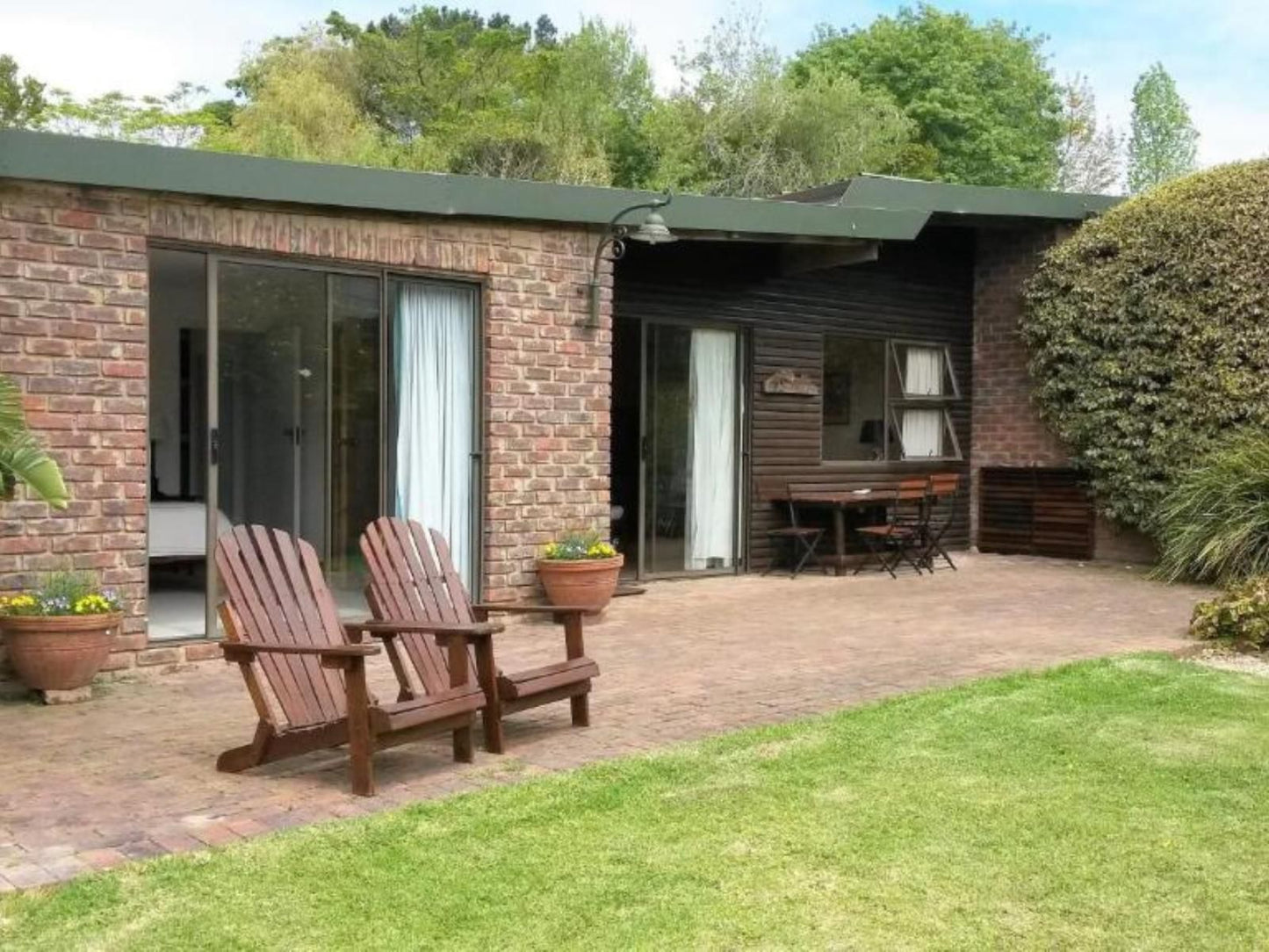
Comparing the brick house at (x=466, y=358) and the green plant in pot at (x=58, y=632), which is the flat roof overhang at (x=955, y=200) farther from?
the green plant in pot at (x=58, y=632)

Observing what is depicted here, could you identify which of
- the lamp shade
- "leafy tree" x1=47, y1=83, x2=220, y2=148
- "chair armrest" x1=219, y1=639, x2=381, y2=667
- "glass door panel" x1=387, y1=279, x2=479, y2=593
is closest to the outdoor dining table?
the lamp shade

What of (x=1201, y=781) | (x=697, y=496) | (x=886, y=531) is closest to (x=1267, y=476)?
(x=886, y=531)

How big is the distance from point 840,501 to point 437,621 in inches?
241

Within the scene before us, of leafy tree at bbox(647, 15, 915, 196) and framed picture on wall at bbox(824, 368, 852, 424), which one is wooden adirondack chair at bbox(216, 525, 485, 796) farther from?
leafy tree at bbox(647, 15, 915, 196)

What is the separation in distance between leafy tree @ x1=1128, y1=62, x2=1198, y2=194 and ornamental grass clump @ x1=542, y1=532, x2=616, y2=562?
117 feet

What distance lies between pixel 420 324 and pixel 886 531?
180 inches

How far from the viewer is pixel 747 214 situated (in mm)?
9383

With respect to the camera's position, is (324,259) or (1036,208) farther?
(1036,208)

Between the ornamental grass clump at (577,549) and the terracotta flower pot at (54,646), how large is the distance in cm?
306

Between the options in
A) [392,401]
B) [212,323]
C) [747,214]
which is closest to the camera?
[212,323]

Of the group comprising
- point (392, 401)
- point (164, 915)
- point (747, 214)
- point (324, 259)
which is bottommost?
point (164, 915)

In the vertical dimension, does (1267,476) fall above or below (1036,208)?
below

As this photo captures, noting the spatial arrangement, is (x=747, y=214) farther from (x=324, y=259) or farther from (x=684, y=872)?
(x=684, y=872)

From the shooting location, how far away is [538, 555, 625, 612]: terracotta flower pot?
8.43 meters
